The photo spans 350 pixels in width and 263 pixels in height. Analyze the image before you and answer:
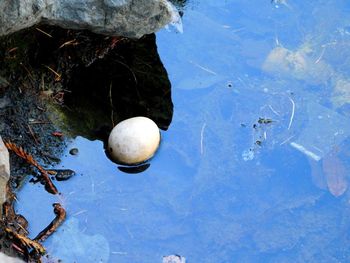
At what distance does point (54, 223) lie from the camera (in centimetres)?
459

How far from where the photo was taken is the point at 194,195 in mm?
4895

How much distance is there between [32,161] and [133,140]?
0.72 metres

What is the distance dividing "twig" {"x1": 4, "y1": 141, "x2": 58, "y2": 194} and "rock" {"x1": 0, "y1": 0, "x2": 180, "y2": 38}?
2.58ft

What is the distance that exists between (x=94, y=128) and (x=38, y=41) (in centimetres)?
81

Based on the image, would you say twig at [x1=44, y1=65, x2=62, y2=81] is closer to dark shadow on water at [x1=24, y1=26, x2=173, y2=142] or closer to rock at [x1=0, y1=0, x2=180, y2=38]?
dark shadow on water at [x1=24, y1=26, x2=173, y2=142]

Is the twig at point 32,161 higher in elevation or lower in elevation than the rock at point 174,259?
higher

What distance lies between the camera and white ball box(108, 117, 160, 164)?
479 cm

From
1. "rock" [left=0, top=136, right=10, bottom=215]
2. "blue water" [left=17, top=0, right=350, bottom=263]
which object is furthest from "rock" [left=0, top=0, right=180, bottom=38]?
"rock" [left=0, top=136, right=10, bottom=215]

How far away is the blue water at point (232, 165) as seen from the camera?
4664mm

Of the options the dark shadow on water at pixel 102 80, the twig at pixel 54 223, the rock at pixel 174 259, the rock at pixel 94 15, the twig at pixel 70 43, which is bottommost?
the rock at pixel 174 259

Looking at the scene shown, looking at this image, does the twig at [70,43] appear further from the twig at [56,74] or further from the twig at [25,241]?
the twig at [25,241]

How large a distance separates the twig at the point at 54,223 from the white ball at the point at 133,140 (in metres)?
0.55

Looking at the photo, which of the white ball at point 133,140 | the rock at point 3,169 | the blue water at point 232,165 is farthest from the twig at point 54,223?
the white ball at point 133,140

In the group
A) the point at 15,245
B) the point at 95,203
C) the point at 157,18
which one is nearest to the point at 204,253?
the point at 95,203
